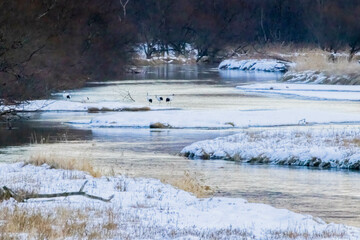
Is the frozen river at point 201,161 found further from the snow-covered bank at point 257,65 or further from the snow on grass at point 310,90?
the snow-covered bank at point 257,65

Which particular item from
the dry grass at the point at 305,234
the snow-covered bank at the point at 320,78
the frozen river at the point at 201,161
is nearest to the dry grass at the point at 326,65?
the snow-covered bank at the point at 320,78

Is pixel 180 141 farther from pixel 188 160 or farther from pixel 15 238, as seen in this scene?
pixel 15 238

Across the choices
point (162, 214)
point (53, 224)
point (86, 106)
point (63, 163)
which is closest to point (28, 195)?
point (162, 214)

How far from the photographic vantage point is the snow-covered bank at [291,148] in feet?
77.1

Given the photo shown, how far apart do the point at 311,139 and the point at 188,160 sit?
160 inches

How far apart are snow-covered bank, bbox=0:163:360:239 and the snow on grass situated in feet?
106

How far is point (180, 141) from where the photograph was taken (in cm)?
2950

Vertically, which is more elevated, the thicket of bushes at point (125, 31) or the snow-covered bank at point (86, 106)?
the thicket of bushes at point (125, 31)

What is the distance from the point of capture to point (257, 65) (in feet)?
277

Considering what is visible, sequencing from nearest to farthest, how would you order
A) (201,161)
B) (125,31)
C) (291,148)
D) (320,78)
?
(201,161) → (291,148) → (320,78) → (125,31)

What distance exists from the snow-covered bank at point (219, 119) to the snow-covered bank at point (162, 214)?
59.5 feet

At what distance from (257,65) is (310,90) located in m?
31.7

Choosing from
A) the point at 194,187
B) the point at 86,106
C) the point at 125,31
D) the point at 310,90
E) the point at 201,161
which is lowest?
the point at 310,90

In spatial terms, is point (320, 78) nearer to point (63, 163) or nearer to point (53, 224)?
point (63, 163)
